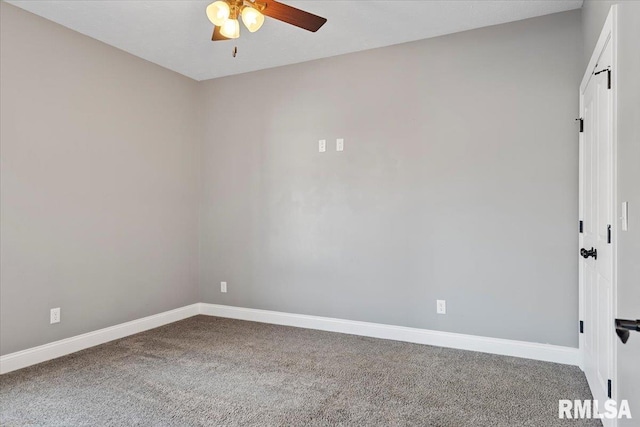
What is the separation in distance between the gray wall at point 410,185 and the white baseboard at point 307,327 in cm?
8

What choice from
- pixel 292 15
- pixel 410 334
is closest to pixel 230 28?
pixel 292 15

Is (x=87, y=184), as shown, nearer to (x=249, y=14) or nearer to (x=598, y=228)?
(x=249, y=14)

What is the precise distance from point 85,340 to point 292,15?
3123mm

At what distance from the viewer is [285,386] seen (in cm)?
264

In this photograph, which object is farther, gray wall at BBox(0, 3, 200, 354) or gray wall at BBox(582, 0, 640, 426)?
gray wall at BBox(0, 3, 200, 354)

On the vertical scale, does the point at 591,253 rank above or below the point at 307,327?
above

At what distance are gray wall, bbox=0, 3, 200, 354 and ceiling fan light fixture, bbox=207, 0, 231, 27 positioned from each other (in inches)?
73.3

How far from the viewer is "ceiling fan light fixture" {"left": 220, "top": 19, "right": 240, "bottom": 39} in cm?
227

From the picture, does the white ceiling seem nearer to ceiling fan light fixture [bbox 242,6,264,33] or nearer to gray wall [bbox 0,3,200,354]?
gray wall [bbox 0,3,200,354]

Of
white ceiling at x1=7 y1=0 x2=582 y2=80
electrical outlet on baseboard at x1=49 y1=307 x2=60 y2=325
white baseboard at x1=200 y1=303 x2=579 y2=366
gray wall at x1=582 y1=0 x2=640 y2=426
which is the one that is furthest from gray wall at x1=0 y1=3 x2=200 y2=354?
gray wall at x1=582 y1=0 x2=640 y2=426
